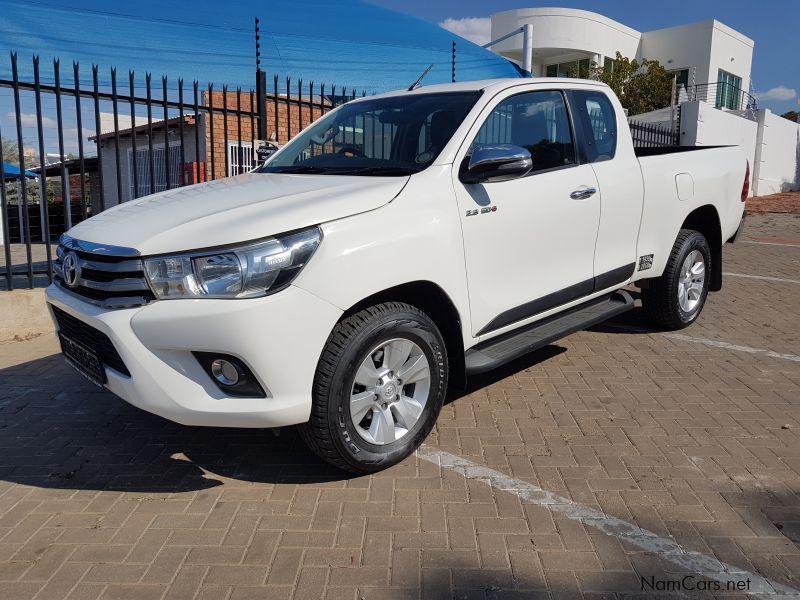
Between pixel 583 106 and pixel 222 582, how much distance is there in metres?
3.78

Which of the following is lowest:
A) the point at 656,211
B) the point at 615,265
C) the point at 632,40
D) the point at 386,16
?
Answer: the point at 615,265

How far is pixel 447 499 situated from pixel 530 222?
5.48ft

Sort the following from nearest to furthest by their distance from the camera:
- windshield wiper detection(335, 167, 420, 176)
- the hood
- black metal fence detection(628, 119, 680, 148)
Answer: the hood, windshield wiper detection(335, 167, 420, 176), black metal fence detection(628, 119, 680, 148)

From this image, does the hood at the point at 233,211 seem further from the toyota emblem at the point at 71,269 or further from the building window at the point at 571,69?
the building window at the point at 571,69

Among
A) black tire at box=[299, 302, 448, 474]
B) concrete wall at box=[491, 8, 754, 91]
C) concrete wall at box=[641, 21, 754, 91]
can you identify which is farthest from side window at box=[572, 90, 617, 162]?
concrete wall at box=[641, 21, 754, 91]

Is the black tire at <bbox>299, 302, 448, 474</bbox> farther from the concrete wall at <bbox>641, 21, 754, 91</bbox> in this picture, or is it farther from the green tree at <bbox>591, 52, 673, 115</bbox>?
the concrete wall at <bbox>641, 21, 754, 91</bbox>

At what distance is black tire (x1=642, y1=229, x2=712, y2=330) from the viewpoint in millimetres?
5504

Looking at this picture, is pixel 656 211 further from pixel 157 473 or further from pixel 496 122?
pixel 157 473

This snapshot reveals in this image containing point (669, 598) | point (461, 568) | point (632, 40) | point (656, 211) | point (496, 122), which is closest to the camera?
point (669, 598)

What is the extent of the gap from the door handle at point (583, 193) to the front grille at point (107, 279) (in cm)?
264

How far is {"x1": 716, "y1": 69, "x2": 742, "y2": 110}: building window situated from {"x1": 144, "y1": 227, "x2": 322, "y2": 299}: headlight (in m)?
39.8

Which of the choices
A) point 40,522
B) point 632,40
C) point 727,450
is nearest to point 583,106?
point 727,450

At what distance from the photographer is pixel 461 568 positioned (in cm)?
267

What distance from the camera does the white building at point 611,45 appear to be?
36.6 metres
